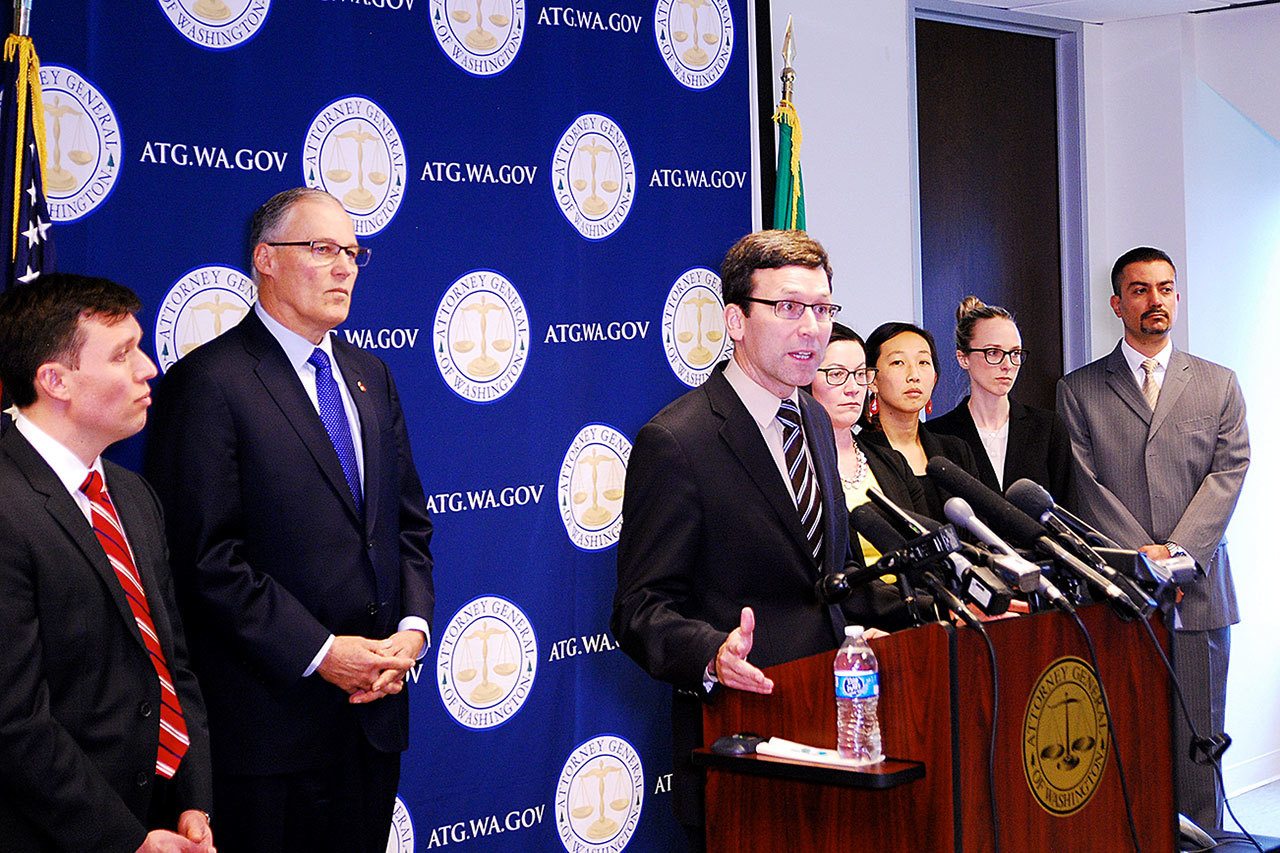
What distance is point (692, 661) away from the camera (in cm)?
253

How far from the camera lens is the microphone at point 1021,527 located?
7.84ft

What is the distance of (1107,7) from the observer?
225 inches

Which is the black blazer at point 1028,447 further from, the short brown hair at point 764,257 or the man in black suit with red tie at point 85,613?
the man in black suit with red tie at point 85,613

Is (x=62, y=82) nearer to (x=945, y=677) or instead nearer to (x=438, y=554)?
(x=438, y=554)

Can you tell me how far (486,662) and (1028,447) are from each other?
78.6 inches

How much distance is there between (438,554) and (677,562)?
4.26 feet

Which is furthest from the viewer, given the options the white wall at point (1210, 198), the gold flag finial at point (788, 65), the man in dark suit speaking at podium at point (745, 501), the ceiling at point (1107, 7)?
the white wall at point (1210, 198)

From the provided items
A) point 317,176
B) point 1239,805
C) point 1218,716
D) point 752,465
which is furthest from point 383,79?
point 1239,805

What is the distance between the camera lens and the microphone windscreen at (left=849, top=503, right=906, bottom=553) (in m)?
2.54

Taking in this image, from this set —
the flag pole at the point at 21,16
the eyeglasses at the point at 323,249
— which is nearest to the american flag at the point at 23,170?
the flag pole at the point at 21,16

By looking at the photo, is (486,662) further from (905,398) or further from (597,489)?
(905,398)

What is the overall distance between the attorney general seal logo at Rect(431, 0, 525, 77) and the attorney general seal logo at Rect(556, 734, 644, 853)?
204cm

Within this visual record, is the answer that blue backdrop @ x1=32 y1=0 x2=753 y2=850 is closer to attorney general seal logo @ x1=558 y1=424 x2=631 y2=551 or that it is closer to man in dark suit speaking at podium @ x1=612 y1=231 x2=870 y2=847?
attorney general seal logo @ x1=558 y1=424 x2=631 y2=551

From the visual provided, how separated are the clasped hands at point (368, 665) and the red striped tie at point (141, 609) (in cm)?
38
